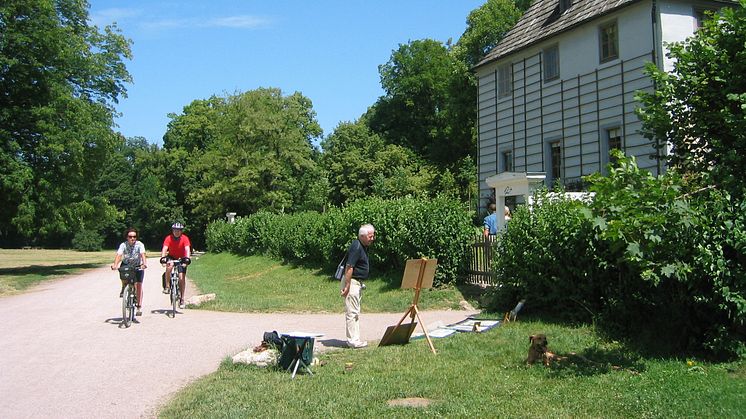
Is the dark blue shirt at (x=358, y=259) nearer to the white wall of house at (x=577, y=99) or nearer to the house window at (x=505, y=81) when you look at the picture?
the white wall of house at (x=577, y=99)

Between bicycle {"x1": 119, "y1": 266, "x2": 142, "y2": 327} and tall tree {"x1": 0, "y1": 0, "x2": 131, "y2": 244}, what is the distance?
61.8 feet

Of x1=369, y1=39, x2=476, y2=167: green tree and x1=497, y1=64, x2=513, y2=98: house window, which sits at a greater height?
x1=369, y1=39, x2=476, y2=167: green tree

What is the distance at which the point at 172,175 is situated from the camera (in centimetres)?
7538

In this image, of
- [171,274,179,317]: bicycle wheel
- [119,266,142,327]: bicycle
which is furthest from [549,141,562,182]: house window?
[119,266,142,327]: bicycle

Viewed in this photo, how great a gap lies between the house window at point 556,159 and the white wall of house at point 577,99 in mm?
193

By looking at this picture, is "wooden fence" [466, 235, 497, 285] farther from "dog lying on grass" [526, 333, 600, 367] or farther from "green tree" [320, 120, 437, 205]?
"green tree" [320, 120, 437, 205]

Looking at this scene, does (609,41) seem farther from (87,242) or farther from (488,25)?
(87,242)

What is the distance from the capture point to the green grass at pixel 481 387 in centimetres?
623

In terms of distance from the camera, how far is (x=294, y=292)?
64.5 feet

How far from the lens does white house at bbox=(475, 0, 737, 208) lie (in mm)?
20938

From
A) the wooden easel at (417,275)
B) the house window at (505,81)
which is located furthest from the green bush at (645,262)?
the house window at (505,81)

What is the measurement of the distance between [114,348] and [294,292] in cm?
944

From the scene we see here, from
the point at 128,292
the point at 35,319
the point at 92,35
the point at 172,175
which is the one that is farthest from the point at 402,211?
the point at 172,175

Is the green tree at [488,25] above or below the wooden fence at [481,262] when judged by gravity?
above
